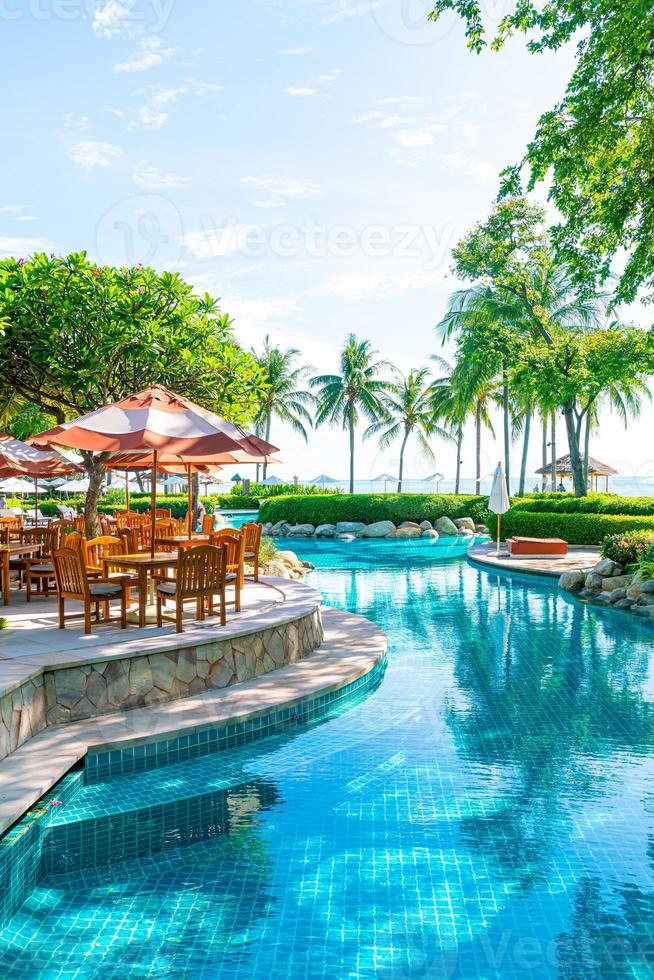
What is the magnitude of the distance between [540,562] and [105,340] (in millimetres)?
13033

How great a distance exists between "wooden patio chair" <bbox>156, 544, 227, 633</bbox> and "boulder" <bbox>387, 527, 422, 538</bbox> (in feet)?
69.9

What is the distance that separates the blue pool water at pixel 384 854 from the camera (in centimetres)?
341

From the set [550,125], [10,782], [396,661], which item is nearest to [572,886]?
[10,782]

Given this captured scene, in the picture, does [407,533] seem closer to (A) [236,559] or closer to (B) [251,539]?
(B) [251,539]

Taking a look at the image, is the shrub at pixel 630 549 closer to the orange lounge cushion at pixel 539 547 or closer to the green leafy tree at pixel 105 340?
the orange lounge cushion at pixel 539 547

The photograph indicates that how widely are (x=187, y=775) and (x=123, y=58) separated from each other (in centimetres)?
962

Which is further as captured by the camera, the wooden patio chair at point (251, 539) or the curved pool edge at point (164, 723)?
the wooden patio chair at point (251, 539)

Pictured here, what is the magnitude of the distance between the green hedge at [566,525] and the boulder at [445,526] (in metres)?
5.32

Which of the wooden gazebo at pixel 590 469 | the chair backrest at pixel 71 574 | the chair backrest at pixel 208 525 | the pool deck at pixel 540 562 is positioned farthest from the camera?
the wooden gazebo at pixel 590 469

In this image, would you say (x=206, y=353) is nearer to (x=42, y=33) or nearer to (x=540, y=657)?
(x=42, y=33)

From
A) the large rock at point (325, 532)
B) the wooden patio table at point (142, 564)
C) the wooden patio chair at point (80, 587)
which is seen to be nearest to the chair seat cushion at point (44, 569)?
the wooden patio chair at point (80, 587)

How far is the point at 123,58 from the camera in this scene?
962 centimetres

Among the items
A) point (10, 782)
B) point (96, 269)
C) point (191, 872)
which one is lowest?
point (191, 872)

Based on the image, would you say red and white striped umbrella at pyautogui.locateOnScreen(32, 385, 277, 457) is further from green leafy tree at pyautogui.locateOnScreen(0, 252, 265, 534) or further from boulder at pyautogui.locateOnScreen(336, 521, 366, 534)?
boulder at pyautogui.locateOnScreen(336, 521, 366, 534)
